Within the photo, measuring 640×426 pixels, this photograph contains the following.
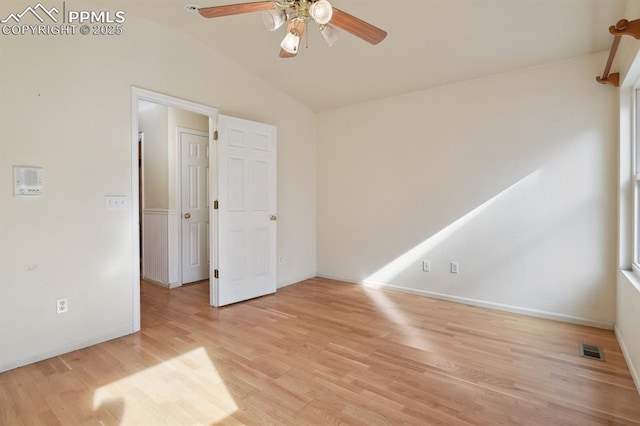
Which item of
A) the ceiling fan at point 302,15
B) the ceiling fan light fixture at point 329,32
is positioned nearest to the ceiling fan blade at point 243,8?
the ceiling fan at point 302,15

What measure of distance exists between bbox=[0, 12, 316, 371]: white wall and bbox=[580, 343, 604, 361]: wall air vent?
12.4 feet

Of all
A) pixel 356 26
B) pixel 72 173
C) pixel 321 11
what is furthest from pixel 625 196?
pixel 72 173

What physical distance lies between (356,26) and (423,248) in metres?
2.81

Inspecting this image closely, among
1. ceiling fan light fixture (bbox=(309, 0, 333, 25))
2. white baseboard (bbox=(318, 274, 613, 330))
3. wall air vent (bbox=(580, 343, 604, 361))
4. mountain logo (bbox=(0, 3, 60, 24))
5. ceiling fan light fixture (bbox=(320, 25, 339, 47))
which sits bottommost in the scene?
wall air vent (bbox=(580, 343, 604, 361))

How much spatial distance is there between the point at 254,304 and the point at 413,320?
1.76 meters

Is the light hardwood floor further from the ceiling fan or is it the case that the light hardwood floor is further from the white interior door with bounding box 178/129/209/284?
the ceiling fan

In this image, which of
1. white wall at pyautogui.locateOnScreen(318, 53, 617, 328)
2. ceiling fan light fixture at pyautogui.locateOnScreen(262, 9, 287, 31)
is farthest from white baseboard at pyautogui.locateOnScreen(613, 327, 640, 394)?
ceiling fan light fixture at pyautogui.locateOnScreen(262, 9, 287, 31)

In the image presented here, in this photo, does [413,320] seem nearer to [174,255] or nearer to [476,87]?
[476,87]

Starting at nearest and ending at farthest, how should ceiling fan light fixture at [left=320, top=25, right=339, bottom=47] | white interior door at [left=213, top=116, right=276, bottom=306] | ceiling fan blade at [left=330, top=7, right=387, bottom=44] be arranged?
ceiling fan blade at [left=330, top=7, right=387, bottom=44]
ceiling fan light fixture at [left=320, top=25, right=339, bottom=47]
white interior door at [left=213, top=116, right=276, bottom=306]

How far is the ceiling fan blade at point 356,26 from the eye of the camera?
1813mm

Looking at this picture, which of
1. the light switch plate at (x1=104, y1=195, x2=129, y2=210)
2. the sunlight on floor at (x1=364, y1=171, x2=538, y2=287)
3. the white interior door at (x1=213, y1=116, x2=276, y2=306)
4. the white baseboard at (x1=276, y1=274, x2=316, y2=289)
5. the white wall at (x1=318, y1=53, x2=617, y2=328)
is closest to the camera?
the light switch plate at (x1=104, y1=195, x2=129, y2=210)

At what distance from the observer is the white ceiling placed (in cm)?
255

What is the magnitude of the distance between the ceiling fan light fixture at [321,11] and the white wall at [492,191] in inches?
98.1

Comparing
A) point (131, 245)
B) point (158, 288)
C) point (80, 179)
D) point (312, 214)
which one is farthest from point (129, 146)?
point (312, 214)
